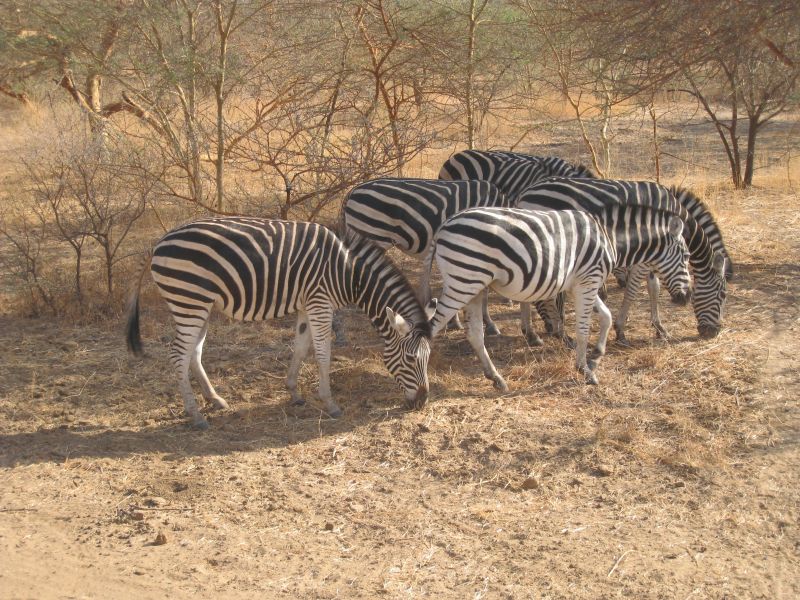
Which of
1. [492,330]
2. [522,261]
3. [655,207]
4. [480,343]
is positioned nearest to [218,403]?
[480,343]

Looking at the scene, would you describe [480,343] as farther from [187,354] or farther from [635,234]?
[187,354]

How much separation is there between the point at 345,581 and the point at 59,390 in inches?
149

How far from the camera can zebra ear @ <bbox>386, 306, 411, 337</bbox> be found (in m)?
6.30

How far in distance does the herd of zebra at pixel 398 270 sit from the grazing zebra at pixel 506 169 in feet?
6.00

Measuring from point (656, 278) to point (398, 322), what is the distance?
3.29m

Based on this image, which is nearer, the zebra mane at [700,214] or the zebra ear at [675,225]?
the zebra ear at [675,225]

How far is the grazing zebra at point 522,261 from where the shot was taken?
6.51 meters

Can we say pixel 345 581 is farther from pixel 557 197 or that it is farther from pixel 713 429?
pixel 557 197

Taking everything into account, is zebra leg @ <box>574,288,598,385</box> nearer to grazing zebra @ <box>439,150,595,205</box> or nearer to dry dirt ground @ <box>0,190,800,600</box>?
dry dirt ground @ <box>0,190,800,600</box>

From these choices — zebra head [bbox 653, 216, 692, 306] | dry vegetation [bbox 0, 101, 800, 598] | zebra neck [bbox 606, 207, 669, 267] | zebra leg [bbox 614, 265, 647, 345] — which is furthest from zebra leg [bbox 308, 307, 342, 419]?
zebra head [bbox 653, 216, 692, 306]

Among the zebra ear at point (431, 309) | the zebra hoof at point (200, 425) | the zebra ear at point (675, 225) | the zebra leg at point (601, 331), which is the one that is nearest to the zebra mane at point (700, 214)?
the zebra ear at point (675, 225)

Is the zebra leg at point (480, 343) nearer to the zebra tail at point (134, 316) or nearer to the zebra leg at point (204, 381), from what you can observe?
the zebra leg at point (204, 381)

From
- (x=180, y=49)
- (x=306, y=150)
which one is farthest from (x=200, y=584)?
(x=180, y=49)

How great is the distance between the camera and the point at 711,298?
26.4 ft
